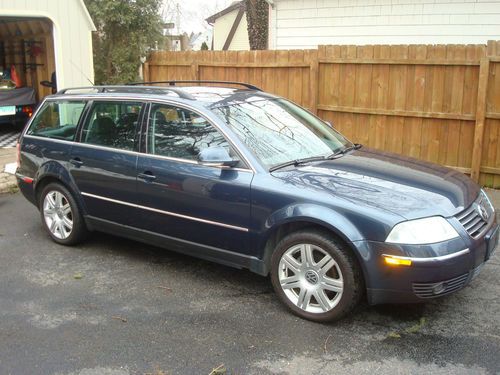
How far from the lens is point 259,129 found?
458 centimetres

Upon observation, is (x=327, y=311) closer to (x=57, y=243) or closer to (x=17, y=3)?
(x=57, y=243)

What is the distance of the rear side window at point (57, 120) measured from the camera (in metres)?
5.51

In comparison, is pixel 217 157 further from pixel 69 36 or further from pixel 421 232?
pixel 69 36

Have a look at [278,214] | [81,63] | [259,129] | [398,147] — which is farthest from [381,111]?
[81,63]

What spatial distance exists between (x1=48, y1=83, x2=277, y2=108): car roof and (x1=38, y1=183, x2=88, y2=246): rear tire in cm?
100

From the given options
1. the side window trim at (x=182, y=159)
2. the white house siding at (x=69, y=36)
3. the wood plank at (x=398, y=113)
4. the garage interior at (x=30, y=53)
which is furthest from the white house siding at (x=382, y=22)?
the side window trim at (x=182, y=159)

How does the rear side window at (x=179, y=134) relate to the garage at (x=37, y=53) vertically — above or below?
below

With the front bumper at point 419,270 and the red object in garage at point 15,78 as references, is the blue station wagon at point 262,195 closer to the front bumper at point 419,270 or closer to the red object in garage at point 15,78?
the front bumper at point 419,270

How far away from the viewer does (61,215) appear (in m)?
5.61

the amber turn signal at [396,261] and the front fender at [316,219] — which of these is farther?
the front fender at [316,219]

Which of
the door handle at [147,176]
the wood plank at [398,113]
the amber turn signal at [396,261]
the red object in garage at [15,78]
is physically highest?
the red object in garage at [15,78]

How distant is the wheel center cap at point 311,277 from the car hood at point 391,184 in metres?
0.58

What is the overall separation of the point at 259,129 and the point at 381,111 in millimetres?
4387

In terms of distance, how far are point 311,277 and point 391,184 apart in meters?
0.89
